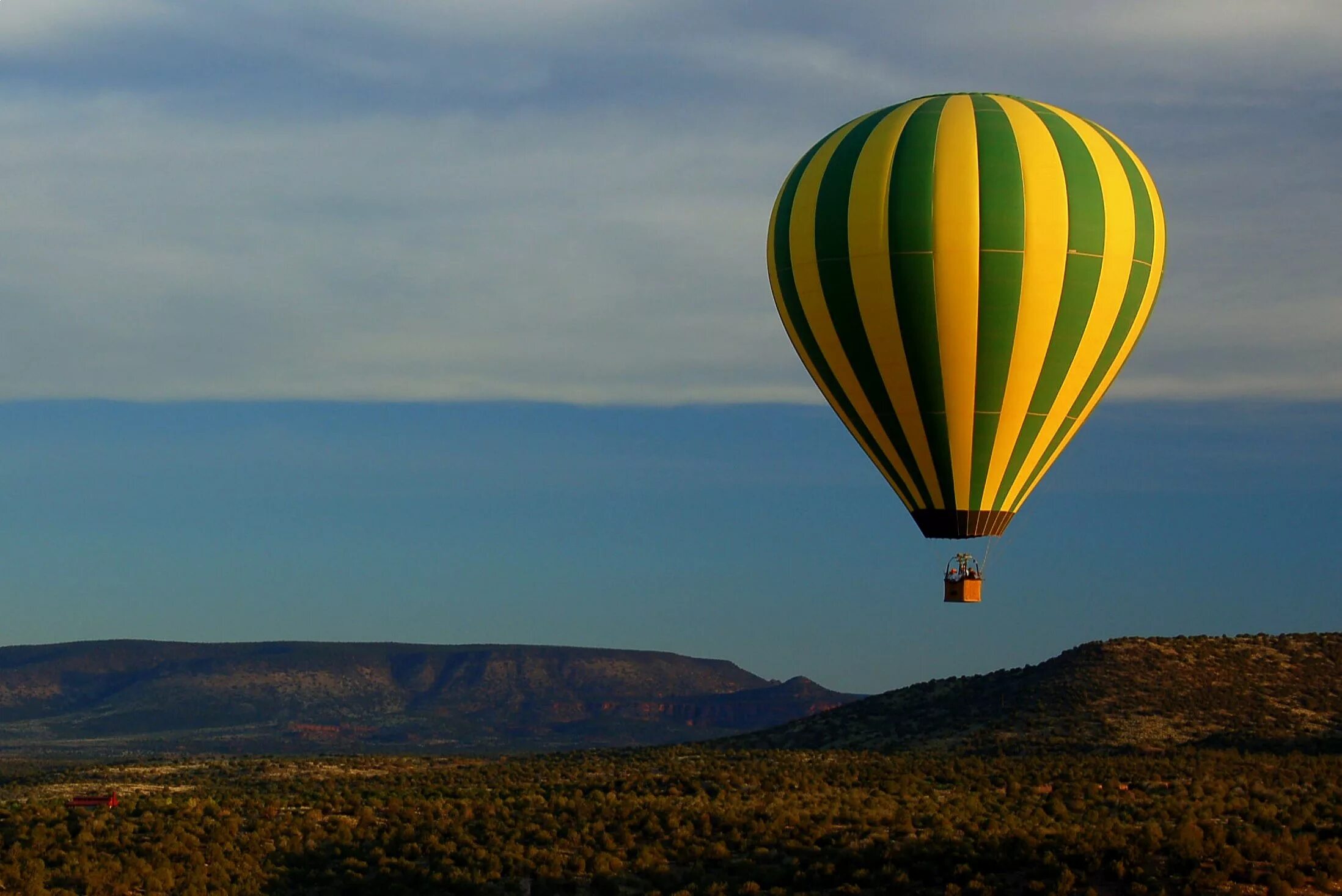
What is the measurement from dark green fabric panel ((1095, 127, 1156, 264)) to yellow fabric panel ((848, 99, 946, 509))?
19.9 feet

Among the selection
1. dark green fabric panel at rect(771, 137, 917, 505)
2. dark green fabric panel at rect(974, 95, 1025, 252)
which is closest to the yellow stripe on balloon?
dark green fabric panel at rect(771, 137, 917, 505)

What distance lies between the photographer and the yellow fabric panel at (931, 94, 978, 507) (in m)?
44.9

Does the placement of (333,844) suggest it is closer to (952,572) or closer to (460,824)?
(460,824)

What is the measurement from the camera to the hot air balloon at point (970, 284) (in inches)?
1770

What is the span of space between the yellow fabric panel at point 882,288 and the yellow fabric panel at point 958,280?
83 cm

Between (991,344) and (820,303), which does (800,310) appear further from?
(991,344)

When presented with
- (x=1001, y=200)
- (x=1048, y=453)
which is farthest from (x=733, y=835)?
(x=1001, y=200)

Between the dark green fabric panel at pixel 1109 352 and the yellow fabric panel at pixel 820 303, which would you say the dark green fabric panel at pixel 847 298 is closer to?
the yellow fabric panel at pixel 820 303

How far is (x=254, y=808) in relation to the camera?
1916 inches

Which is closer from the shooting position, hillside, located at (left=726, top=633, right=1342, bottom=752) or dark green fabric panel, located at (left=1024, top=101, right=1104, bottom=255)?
dark green fabric panel, located at (left=1024, top=101, right=1104, bottom=255)

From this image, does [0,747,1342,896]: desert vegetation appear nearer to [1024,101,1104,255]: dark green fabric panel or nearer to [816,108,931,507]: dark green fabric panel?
[816,108,931,507]: dark green fabric panel

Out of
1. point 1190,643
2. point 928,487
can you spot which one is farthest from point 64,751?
point 928,487

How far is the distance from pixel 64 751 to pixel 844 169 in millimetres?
124800

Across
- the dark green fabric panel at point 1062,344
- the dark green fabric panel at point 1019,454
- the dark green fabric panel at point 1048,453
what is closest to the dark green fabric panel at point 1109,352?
the dark green fabric panel at point 1048,453
